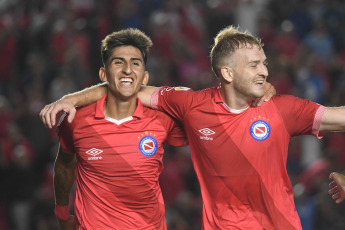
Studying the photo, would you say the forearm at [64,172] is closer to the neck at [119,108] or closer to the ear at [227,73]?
the neck at [119,108]

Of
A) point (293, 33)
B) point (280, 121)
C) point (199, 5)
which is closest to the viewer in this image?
point (280, 121)

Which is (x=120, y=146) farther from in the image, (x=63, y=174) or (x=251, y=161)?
(x=251, y=161)

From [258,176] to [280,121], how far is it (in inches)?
16.6

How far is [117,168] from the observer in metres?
5.12

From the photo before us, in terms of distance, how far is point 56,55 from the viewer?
10.5 m

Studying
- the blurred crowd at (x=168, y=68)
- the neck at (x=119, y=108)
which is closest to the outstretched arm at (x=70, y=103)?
the neck at (x=119, y=108)

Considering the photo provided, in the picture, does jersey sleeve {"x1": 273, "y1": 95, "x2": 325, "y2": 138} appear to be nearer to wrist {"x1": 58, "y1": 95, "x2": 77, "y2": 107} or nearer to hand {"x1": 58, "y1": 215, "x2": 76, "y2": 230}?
wrist {"x1": 58, "y1": 95, "x2": 77, "y2": 107}

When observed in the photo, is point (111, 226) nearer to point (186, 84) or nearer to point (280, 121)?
point (280, 121)

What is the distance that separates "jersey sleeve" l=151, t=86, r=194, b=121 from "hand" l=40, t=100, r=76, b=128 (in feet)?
2.17

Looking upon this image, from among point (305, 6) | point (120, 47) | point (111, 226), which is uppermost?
point (305, 6)

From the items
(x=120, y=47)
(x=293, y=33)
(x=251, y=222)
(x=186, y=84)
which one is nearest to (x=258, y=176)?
(x=251, y=222)

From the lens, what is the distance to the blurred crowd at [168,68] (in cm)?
858

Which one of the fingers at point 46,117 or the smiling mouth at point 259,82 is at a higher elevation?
the smiling mouth at point 259,82

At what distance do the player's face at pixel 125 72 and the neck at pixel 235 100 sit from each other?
66cm
